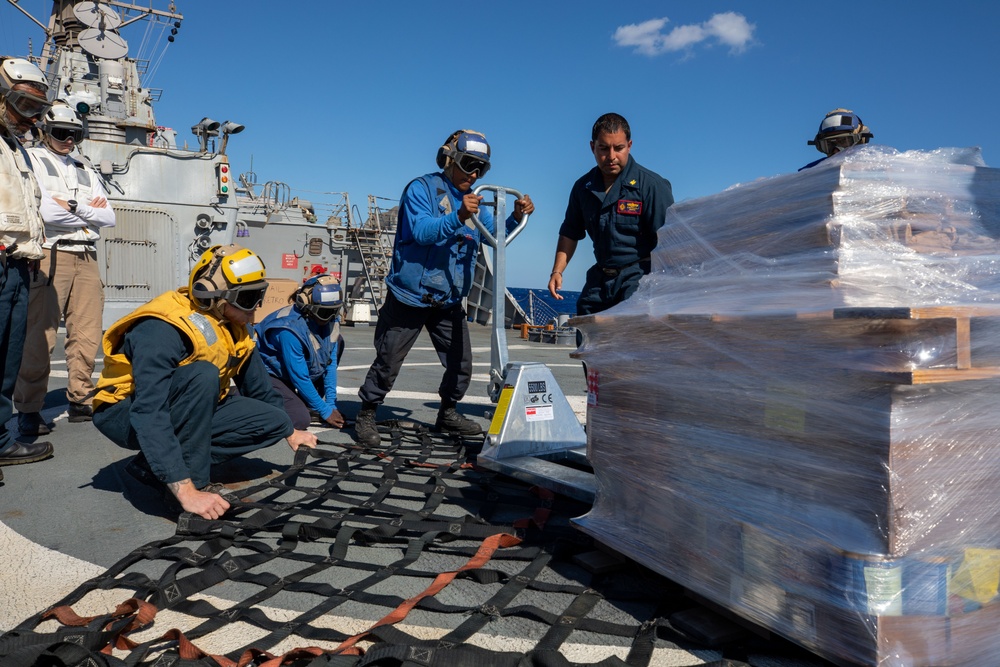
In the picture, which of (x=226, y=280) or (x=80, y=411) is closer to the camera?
(x=226, y=280)

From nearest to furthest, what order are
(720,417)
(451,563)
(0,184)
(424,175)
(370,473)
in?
(720,417) → (451,563) → (0,184) → (370,473) → (424,175)

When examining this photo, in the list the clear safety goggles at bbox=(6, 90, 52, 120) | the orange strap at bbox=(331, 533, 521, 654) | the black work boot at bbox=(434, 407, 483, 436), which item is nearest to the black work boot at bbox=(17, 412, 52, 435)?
the clear safety goggles at bbox=(6, 90, 52, 120)

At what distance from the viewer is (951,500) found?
1.69 metres

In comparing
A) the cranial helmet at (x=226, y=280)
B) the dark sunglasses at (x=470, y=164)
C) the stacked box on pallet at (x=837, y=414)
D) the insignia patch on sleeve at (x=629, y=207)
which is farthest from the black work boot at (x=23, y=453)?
the insignia patch on sleeve at (x=629, y=207)

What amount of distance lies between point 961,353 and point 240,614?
1982 mm

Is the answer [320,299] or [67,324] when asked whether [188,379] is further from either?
[67,324]

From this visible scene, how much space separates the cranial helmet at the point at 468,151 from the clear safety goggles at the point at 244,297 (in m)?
1.71

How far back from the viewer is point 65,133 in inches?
191

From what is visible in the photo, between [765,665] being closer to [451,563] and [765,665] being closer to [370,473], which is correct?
[451,563]

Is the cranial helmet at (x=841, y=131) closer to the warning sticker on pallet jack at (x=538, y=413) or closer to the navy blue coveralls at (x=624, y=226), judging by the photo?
the navy blue coveralls at (x=624, y=226)

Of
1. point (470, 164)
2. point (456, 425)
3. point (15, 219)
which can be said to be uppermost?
point (470, 164)

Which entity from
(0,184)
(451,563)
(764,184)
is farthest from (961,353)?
(0,184)

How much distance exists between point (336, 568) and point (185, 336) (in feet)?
4.12

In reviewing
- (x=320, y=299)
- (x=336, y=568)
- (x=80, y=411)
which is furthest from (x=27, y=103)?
(x=336, y=568)
